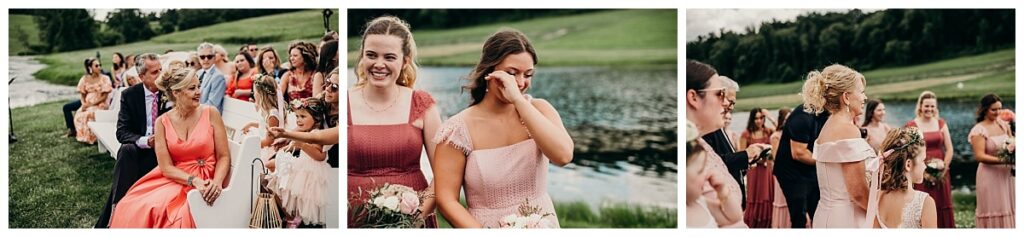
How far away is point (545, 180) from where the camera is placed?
8.77m

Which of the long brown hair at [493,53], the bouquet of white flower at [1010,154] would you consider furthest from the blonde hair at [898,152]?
the long brown hair at [493,53]

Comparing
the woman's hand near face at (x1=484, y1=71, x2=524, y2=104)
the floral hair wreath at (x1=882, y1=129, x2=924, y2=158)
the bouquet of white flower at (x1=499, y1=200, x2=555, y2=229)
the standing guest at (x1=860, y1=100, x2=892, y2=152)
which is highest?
the woman's hand near face at (x1=484, y1=71, x2=524, y2=104)

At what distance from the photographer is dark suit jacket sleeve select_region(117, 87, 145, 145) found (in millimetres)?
8680

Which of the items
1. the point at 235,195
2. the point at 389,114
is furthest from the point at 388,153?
the point at 235,195

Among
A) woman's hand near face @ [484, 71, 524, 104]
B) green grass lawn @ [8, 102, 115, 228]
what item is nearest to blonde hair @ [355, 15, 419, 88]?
woman's hand near face @ [484, 71, 524, 104]

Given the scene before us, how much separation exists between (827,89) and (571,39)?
1.57m

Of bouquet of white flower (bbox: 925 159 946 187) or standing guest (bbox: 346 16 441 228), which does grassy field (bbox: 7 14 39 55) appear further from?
bouquet of white flower (bbox: 925 159 946 187)

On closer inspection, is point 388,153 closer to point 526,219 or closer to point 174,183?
point 526,219

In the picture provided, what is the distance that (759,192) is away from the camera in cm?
891

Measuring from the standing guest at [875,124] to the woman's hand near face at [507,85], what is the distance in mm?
2108

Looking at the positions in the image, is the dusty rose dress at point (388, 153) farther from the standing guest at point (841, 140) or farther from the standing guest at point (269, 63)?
the standing guest at point (841, 140)

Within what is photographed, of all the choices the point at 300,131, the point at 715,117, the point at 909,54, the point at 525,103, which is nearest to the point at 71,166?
the point at 300,131

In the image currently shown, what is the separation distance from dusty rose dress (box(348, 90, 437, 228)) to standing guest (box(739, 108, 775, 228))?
75.4 inches
